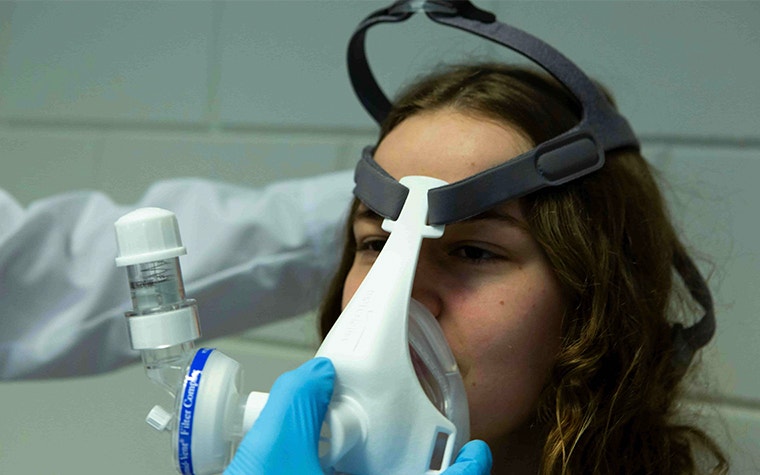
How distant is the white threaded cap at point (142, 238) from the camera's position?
0.71m

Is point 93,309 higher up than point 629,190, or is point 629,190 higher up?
point 629,190

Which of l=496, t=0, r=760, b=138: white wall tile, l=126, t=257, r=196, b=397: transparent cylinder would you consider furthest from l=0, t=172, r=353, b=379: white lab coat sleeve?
l=126, t=257, r=196, b=397: transparent cylinder

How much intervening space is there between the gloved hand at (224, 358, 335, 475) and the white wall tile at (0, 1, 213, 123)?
1051 millimetres

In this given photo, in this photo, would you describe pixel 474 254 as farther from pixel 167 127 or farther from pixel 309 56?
pixel 167 127

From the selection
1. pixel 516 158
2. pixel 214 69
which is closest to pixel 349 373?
pixel 516 158

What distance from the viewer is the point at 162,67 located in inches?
67.1

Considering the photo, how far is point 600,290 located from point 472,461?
0.29 meters

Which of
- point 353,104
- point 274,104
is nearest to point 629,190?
point 353,104

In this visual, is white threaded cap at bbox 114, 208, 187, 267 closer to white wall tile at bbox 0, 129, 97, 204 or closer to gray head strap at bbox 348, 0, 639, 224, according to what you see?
gray head strap at bbox 348, 0, 639, 224

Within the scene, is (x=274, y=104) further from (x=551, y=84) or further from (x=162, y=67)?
(x=551, y=84)

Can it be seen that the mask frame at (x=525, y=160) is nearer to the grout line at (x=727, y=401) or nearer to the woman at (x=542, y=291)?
the woman at (x=542, y=291)

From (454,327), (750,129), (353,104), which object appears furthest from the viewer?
(353,104)

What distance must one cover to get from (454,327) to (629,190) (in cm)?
29

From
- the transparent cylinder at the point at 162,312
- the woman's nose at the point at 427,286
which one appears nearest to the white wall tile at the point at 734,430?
the woman's nose at the point at 427,286
